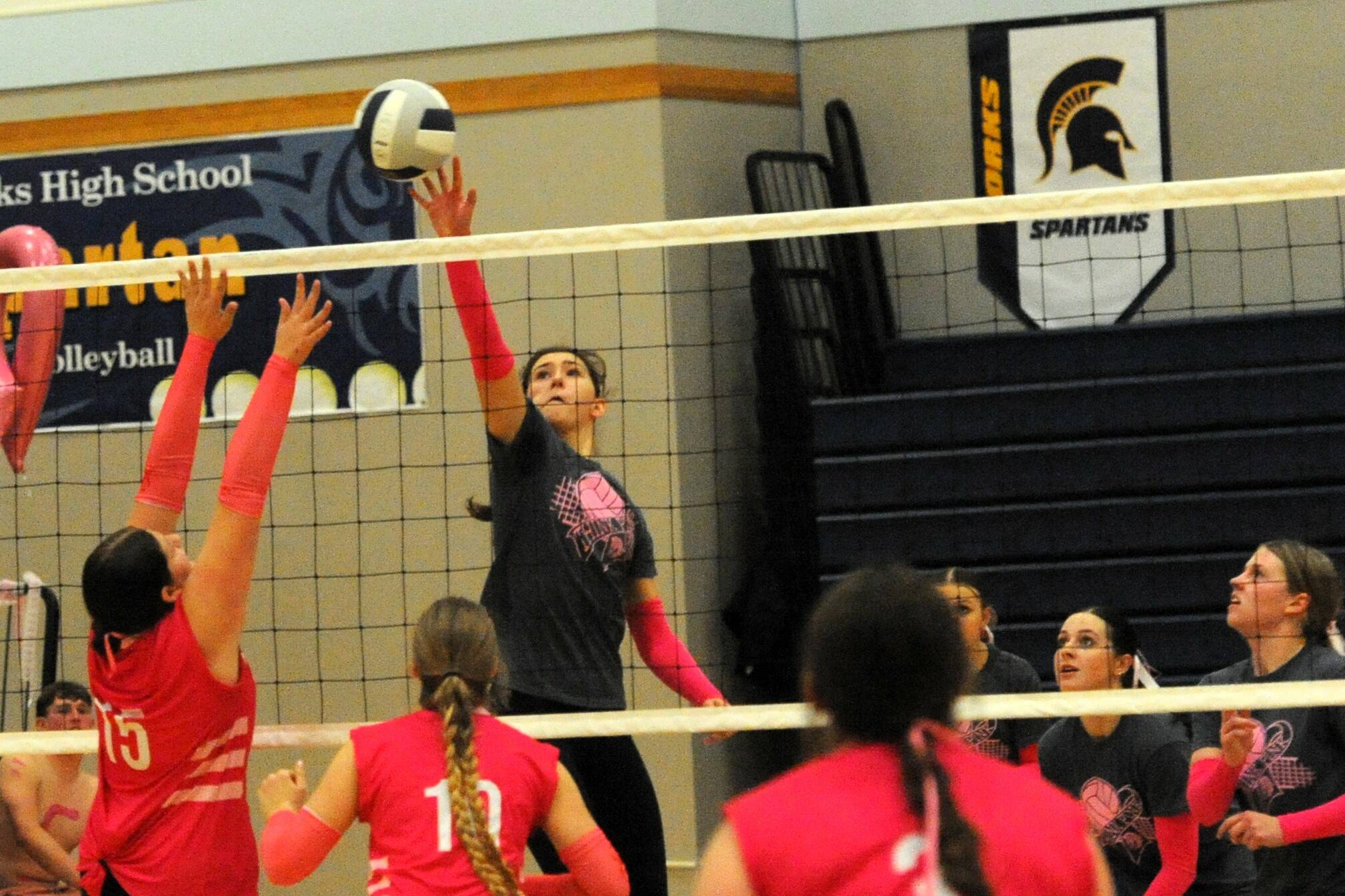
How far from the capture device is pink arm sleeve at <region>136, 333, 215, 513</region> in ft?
11.4

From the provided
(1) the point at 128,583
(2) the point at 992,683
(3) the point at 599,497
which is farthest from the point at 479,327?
(2) the point at 992,683

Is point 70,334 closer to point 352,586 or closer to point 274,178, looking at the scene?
point 274,178

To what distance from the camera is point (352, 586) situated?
272 inches

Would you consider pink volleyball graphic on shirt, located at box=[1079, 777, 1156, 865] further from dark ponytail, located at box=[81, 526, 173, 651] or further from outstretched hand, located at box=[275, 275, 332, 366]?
dark ponytail, located at box=[81, 526, 173, 651]

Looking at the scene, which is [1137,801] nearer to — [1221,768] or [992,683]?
[1221,768]

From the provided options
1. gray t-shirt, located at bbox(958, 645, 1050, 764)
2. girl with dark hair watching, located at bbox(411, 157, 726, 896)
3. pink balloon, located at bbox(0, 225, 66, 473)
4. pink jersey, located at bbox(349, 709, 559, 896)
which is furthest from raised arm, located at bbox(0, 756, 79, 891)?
pink jersey, located at bbox(349, 709, 559, 896)

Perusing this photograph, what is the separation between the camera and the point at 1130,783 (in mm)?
4055

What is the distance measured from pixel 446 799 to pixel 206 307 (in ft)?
3.66

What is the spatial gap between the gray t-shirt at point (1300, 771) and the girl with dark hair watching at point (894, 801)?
1.98 m

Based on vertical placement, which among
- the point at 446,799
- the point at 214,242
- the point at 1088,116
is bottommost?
the point at 446,799

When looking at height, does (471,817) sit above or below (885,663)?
below

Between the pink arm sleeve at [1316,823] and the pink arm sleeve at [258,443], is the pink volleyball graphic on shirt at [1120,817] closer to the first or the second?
the pink arm sleeve at [1316,823]

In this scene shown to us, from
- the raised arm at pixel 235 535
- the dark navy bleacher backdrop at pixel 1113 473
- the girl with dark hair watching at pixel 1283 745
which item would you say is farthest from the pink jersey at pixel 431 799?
the dark navy bleacher backdrop at pixel 1113 473

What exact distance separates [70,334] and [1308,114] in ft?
15.5
